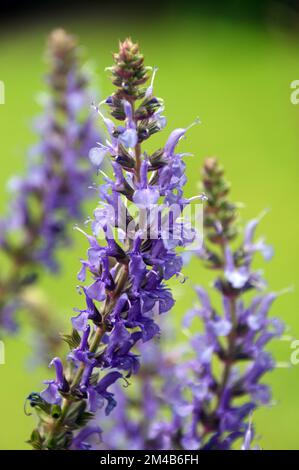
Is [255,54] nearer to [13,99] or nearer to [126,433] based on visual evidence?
[13,99]

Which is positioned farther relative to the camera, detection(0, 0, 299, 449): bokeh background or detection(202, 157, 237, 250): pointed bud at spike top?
detection(0, 0, 299, 449): bokeh background

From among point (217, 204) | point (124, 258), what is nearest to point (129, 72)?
point (124, 258)

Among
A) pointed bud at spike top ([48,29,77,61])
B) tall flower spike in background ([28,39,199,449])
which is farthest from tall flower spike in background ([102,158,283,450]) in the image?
pointed bud at spike top ([48,29,77,61])

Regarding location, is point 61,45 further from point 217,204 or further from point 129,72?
point 129,72

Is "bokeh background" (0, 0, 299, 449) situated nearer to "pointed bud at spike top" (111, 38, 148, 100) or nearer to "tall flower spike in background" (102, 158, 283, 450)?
"tall flower spike in background" (102, 158, 283, 450)

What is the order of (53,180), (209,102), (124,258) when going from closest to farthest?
(124,258)
(53,180)
(209,102)

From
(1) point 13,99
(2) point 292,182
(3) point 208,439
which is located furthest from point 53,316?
(1) point 13,99
